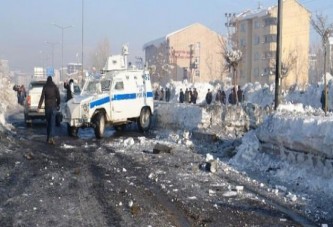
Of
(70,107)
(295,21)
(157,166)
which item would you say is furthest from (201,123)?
(295,21)

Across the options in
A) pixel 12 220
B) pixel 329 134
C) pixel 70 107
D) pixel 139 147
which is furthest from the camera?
pixel 70 107

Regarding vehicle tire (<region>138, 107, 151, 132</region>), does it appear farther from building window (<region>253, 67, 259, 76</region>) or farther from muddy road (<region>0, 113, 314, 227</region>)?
building window (<region>253, 67, 259, 76</region>)

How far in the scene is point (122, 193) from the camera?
8320mm

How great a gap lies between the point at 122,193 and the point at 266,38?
70020 millimetres

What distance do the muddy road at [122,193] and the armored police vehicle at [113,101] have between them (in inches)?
147

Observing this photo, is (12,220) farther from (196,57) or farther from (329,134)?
(196,57)

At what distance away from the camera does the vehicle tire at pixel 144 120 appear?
19.8 metres

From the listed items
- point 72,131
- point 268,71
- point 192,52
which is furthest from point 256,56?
point 72,131

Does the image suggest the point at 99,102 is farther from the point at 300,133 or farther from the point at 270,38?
the point at 270,38

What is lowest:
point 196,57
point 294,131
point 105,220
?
point 105,220

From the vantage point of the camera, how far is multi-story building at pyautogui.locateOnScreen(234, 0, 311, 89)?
245ft

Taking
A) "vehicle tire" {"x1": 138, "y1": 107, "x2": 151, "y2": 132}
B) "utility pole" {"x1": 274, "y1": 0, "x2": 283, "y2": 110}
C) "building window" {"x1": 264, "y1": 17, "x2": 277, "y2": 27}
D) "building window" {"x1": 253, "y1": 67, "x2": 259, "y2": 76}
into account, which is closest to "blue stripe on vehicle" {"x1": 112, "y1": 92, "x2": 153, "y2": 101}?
"vehicle tire" {"x1": 138, "y1": 107, "x2": 151, "y2": 132}

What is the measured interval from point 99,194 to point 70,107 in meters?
9.36

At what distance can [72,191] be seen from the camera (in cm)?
841
